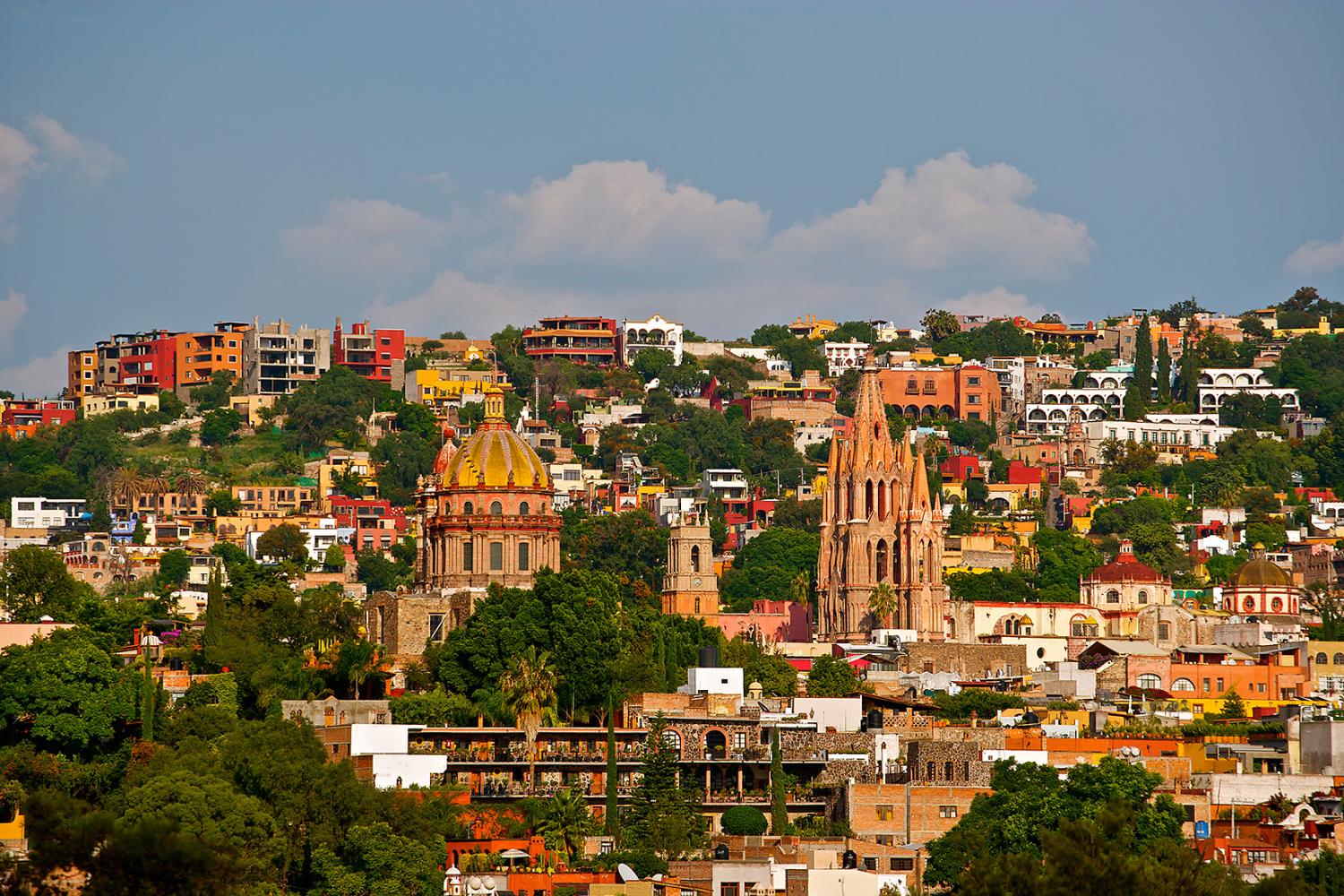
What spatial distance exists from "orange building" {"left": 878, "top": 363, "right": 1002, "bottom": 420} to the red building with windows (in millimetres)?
36677

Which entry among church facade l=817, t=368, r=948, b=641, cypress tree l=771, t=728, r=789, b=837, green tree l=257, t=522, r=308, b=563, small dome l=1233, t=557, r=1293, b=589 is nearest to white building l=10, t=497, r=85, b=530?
green tree l=257, t=522, r=308, b=563

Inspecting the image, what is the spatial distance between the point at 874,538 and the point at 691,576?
34.7 ft

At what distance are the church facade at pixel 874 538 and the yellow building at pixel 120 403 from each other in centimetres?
6641

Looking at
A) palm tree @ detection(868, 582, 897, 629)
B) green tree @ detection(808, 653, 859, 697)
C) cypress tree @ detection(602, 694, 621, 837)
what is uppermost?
palm tree @ detection(868, 582, 897, 629)

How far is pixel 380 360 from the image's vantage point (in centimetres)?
18838

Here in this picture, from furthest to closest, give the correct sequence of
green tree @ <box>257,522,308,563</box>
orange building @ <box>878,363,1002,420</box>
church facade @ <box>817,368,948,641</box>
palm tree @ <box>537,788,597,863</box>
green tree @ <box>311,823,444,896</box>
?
orange building @ <box>878,363,1002,420</box>
green tree @ <box>257,522,308,563</box>
church facade @ <box>817,368,948,641</box>
palm tree @ <box>537,788,597,863</box>
green tree @ <box>311,823,444,896</box>

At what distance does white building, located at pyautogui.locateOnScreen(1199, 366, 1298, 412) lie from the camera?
189 metres

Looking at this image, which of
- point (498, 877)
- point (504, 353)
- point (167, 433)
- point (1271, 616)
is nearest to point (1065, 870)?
point (498, 877)

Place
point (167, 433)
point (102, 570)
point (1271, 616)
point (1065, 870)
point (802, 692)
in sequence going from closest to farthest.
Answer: point (1065, 870) → point (802, 692) → point (1271, 616) → point (102, 570) → point (167, 433)

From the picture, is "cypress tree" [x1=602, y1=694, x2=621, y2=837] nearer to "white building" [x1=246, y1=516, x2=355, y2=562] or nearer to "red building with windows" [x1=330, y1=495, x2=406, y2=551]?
"white building" [x1=246, y1=516, x2=355, y2=562]

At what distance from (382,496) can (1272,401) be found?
2218 inches

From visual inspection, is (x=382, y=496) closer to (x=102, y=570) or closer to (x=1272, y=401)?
(x=102, y=570)

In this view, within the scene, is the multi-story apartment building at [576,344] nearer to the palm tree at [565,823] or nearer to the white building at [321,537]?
the white building at [321,537]

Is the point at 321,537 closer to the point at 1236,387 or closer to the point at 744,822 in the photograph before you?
the point at 1236,387
